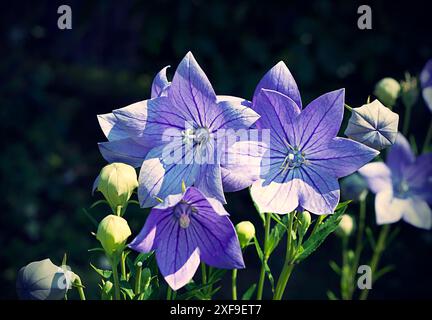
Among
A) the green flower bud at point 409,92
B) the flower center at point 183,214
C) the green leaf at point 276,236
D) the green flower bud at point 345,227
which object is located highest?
the green flower bud at point 409,92

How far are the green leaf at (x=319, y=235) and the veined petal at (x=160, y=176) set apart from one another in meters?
0.16

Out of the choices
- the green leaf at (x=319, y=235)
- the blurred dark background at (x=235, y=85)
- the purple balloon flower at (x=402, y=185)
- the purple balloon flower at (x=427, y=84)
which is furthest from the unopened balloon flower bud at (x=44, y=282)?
the blurred dark background at (x=235, y=85)

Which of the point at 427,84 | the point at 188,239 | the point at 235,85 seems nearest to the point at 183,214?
the point at 188,239

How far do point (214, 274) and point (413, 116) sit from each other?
5.62 feet

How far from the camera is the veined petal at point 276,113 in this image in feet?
2.24

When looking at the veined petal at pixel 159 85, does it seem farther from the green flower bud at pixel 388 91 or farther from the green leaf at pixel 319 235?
the green flower bud at pixel 388 91

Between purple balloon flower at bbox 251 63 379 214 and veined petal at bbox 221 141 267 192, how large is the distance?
2 centimetres

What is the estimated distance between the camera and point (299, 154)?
2.49ft

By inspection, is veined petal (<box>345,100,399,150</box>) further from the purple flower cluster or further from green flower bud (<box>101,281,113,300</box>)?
green flower bud (<box>101,281,113,300</box>)

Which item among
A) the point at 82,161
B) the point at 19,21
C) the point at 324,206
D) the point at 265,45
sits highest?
the point at 19,21

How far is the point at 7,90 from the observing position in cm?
278

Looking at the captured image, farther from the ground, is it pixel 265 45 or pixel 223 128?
pixel 265 45

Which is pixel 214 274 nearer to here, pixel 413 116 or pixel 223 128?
pixel 223 128
